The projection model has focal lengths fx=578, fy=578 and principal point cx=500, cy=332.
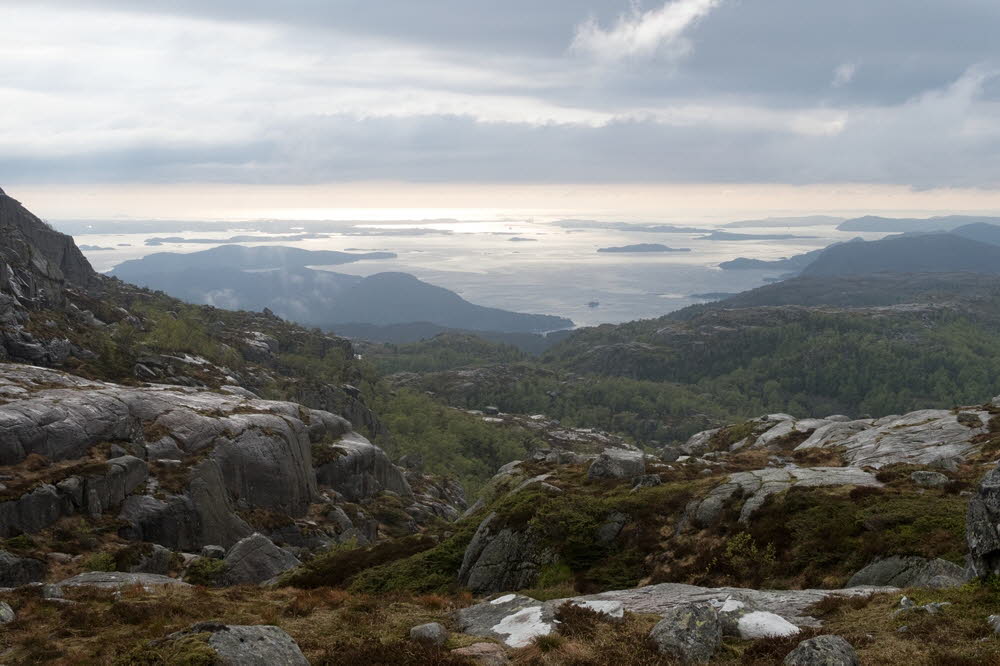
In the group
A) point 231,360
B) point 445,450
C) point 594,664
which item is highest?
point 594,664

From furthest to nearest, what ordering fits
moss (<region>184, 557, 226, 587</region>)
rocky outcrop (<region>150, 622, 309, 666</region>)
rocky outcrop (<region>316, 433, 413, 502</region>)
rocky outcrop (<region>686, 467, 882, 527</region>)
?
rocky outcrop (<region>316, 433, 413, 502</region>), moss (<region>184, 557, 226, 587</region>), rocky outcrop (<region>686, 467, 882, 527</region>), rocky outcrop (<region>150, 622, 309, 666</region>)

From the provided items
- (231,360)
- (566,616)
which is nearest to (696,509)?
(566,616)

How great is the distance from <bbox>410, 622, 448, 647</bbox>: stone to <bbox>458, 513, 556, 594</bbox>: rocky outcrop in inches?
544

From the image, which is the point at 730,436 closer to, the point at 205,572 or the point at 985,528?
the point at 205,572

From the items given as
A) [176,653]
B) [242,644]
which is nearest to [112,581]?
[176,653]

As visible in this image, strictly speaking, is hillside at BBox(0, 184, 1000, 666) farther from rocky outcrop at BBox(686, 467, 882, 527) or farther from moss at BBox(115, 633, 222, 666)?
rocky outcrop at BBox(686, 467, 882, 527)

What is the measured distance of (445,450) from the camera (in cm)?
19025

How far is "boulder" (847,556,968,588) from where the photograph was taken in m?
22.8

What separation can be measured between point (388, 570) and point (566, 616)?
20.8 metres

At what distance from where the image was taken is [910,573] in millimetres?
24969

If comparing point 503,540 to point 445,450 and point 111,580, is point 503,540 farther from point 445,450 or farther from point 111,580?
point 445,450

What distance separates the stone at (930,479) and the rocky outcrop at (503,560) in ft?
74.1

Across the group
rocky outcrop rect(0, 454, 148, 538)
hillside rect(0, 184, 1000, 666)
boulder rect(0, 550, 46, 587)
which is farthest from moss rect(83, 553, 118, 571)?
rocky outcrop rect(0, 454, 148, 538)

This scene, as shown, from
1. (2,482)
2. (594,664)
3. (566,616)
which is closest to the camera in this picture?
(594,664)
